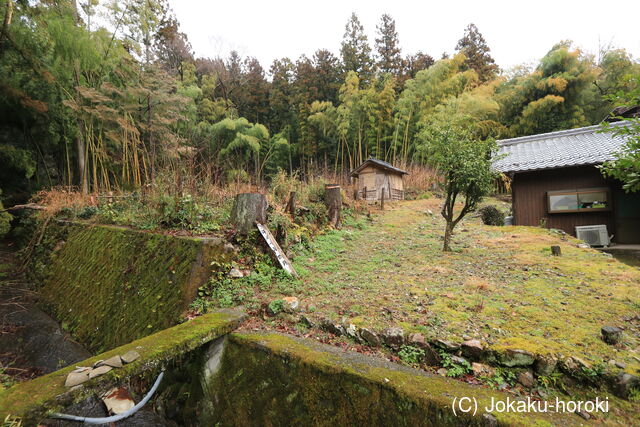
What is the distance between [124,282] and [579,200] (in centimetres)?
1095

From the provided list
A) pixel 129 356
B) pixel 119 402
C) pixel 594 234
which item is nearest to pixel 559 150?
pixel 594 234

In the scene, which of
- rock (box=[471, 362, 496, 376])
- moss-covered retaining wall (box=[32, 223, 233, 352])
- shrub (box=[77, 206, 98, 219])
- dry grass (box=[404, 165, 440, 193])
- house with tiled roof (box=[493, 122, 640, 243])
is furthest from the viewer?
dry grass (box=[404, 165, 440, 193])

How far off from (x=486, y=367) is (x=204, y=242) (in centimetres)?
330

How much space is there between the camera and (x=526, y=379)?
1.87 metres

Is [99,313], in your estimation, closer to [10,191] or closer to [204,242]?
[204,242]

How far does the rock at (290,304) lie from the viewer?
3018mm

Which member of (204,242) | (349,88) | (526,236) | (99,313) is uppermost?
(349,88)

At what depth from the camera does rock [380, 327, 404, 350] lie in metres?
2.33

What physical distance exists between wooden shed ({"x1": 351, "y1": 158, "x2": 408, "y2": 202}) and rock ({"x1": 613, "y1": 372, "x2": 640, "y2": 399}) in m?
12.8

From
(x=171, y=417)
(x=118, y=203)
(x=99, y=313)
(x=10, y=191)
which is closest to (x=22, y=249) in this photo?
(x=10, y=191)

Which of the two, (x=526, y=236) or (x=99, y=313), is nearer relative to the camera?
(x=99, y=313)

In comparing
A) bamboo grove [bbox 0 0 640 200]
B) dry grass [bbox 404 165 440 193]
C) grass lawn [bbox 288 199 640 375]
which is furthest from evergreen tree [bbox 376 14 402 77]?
grass lawn [bbox 288 199 640 375]

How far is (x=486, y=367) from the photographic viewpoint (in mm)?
2010

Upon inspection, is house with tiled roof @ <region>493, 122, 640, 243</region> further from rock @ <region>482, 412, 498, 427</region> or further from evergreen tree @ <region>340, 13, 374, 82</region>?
evergreen tree @ <region>340, 13, 374, 82</region>
